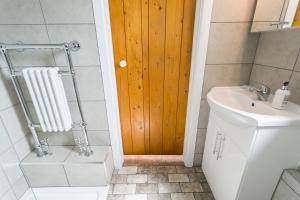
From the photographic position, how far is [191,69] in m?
1.27

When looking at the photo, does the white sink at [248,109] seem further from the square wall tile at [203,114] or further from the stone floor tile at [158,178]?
the stone floor tile at [158,178]

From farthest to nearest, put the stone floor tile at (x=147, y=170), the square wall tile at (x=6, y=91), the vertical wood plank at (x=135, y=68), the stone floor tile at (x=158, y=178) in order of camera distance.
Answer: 1. the stone floor tile at (x=147, y=170)
2. the stone floor tile at (x=158, y=178)
3. the vertical wood plank at (x=135, y=68)
4. the square wall tile at (x=6, y=91)

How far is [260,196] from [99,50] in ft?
4.87

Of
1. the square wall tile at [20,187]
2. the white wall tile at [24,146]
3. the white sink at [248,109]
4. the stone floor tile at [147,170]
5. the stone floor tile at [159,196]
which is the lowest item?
the stone floor tile at [159,196]

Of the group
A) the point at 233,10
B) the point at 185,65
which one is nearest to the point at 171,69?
the point at 185,65

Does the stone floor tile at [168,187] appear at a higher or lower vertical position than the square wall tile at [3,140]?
lower

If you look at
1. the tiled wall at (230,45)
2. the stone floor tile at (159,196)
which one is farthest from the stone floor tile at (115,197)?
the tiled wall at (230,45)

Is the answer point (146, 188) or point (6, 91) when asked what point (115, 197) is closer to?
point (146, 188)

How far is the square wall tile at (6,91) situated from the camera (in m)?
1.12

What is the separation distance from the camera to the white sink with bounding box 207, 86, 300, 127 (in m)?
0.74

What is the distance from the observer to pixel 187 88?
1440mm

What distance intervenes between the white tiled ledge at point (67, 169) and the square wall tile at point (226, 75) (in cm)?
111

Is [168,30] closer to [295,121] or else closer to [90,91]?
[90,91]

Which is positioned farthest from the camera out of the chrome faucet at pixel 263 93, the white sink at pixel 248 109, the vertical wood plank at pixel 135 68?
the vertical wood plank at pixel 135 68
